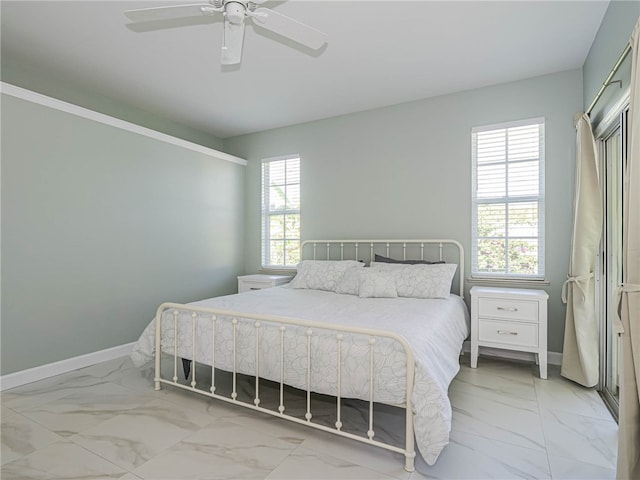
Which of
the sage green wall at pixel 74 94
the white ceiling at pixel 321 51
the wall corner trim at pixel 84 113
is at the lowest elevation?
the wall corner trim at pixel 84 113

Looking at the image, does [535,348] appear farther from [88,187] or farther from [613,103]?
[88,187]

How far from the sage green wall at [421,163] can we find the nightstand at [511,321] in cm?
50

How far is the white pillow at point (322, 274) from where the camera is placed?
141 inches

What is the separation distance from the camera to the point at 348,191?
4188 mm

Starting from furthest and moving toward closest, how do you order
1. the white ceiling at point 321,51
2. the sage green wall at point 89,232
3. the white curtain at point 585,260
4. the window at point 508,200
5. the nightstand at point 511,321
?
the window at point 508,200 → the nightstand at point 511,321 → the sage green wall at point 89,232 → the white curtain at point 585,260 → the white ceiling at point 321,51

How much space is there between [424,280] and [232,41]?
2408mm

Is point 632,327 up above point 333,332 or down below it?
above

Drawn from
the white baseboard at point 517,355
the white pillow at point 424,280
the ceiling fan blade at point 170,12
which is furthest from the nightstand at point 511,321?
the ceiling fan blade at point 170,12

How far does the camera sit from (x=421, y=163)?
3754 millimetres

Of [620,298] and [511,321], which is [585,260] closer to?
[511,321]

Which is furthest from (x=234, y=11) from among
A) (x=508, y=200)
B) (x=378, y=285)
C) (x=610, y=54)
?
(x=508, y=200)

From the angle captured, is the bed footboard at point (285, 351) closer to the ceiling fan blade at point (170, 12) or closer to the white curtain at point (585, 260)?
the white curtain at point (585, 260)

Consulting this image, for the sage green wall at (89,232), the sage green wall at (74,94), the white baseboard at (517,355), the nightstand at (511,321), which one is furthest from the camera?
the white baseboard at (517,355)

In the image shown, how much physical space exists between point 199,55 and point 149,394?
107 inches
